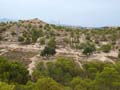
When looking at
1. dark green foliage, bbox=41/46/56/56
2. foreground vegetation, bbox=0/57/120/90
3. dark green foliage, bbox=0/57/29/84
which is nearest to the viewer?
foreground vegetation, bbox=0/57/120/90

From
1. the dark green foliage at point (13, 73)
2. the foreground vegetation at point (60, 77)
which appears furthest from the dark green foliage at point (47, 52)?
the dark green foliage at point (13, 73)

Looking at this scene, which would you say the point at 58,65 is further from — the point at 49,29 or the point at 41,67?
the point at 49,29

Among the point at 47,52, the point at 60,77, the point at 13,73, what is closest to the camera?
the point at 13,73

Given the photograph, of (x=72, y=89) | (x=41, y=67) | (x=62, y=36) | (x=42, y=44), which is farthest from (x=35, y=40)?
(x=72, y=89)

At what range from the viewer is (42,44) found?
285 ft

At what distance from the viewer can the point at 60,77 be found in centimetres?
4066

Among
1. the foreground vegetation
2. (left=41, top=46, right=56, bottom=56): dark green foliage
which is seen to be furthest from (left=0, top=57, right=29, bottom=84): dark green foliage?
(left=41, top=46, right=56, bottom=56): dark green foliage

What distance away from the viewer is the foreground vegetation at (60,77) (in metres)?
29.8

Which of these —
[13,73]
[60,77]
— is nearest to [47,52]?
[60,77]

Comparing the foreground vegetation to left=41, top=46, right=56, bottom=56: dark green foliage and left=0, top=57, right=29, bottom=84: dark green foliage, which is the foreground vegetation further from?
left=41, top=46, right=56, bottom=56: dark green foliage

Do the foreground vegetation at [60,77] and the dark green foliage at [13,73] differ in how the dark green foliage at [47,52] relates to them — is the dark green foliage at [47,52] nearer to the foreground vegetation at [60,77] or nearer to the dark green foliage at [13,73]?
the foreground vegetation at [60,77]

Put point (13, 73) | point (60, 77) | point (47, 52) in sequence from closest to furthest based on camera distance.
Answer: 1. point (13, 73)
2. point (60, 77)
3. point (47, 52)

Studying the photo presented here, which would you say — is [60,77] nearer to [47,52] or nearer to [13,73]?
[13,73]

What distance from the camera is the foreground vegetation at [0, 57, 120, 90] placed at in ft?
97.9
